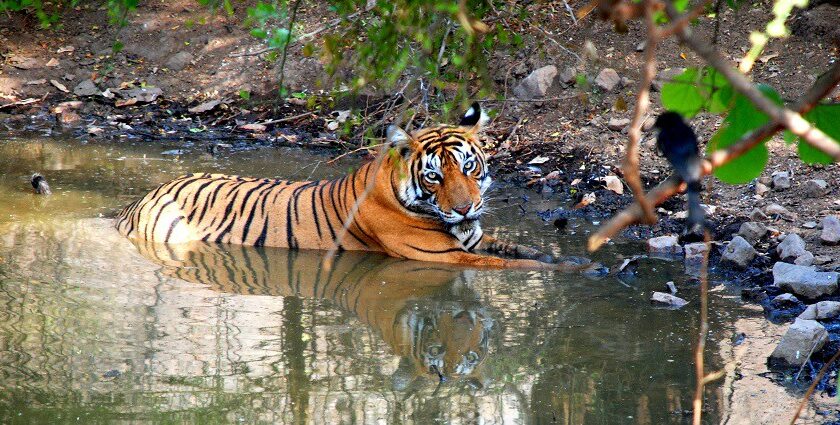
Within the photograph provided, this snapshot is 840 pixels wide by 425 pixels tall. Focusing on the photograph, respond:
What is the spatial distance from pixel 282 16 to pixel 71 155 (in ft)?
20.3

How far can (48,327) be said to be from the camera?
4473 millimetres

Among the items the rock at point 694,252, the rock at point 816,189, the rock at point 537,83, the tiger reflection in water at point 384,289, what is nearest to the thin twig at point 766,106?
the tiger reflection in water at point 384,289

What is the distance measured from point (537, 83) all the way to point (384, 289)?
4133 mm

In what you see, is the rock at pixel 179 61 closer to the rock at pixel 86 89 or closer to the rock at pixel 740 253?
the rock at pixel 86 89

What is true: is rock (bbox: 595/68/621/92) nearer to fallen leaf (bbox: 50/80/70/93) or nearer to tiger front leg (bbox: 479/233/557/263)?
tiger front leg (bbox: 479/233/557/263)

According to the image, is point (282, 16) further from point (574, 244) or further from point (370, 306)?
point (574, 244)

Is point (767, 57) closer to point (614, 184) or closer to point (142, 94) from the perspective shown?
point (614, 184)

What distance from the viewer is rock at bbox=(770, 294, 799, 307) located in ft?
15.7

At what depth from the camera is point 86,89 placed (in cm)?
1062

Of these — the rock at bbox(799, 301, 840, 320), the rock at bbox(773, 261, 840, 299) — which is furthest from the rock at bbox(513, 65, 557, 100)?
the rock at bbox(799, 301, 840, 320)

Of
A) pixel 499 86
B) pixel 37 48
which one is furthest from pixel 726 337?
pixel 37 48

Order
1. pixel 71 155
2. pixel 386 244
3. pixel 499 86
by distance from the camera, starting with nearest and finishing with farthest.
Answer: pixel 386 244 → pixel 71 155 → pixel 499 86

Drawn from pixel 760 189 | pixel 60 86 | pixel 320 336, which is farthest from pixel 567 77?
pixel 60 86

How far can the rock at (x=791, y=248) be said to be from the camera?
5395 millimetres
